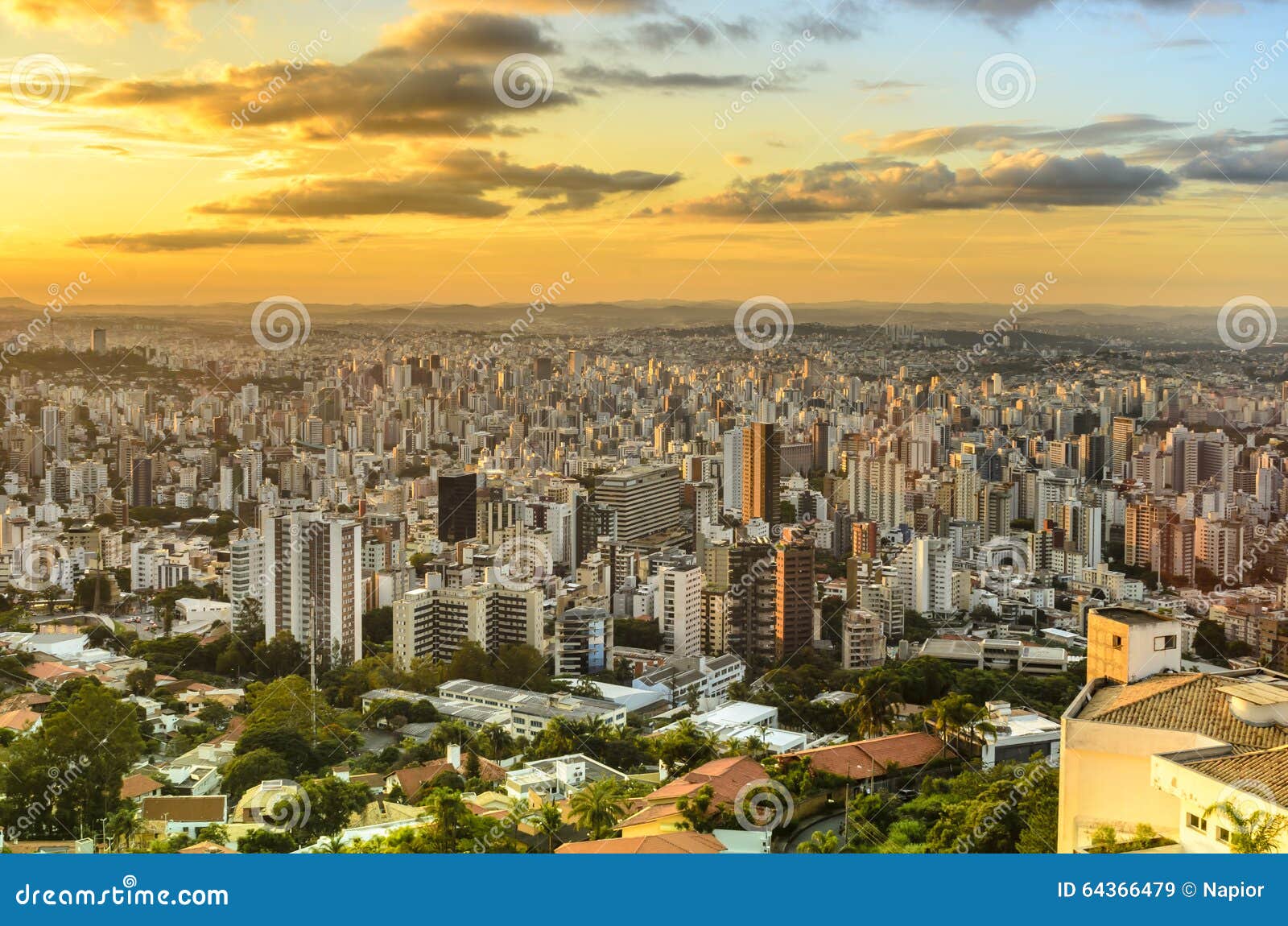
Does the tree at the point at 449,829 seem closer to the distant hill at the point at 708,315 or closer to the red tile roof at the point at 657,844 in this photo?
the red tile roof at the point at 657,844

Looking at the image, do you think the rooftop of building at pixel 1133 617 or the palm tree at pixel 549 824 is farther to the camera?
the palm tree at pixel 549 824

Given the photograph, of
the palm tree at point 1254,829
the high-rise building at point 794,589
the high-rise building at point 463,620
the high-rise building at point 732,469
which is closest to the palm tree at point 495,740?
the high-rise building at point 463,620

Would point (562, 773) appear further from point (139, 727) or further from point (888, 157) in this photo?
point (888, 157)

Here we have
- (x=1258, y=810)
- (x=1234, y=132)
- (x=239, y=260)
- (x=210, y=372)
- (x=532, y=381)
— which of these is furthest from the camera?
(x=532, y=381)

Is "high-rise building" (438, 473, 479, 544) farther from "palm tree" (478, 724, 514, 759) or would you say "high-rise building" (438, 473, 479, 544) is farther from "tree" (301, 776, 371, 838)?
"tree" (301, 776, 371, 838)

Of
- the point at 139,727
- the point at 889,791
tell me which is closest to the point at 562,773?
the point at 889,791

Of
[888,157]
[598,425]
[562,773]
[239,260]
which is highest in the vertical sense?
[888,157]

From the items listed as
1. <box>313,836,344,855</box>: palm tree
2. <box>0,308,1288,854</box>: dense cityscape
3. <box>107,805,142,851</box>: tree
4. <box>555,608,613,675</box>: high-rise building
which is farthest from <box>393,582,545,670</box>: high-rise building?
<box>313,836,344,855</box>: palm tree
